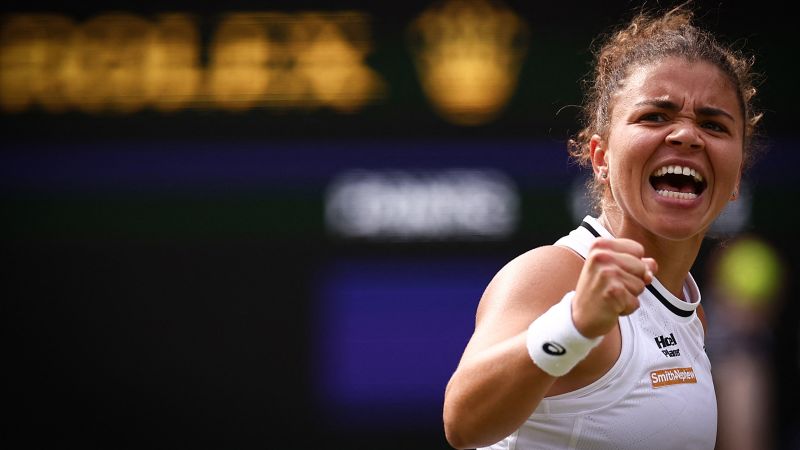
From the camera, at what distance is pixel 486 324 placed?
180cm

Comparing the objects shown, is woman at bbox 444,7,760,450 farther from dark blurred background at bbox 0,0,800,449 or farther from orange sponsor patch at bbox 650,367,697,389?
dark blurred background at bbox 0,0,800,449

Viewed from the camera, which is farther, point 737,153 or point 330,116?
point 330,116

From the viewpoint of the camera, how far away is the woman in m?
1.65

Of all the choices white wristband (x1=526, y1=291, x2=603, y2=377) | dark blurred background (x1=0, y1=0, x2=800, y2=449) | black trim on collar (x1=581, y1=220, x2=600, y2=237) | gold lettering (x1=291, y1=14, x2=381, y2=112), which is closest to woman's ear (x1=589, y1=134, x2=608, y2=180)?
black trim on collar (x1=581, y1=220, x2=600, y2=237)

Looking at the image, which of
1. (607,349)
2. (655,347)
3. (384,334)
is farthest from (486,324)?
(384,334)

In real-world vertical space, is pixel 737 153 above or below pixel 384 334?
above

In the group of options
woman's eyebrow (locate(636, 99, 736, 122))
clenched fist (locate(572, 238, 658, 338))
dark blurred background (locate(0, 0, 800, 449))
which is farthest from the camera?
dark blurred background (locate(0, 0, 800, 449))

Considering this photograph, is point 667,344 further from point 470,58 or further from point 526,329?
point 470,58

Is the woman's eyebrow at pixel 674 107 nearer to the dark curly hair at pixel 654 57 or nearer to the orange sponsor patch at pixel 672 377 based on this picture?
the dark curly hair at pixel 654 57

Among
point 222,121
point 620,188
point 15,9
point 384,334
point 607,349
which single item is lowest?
point 384,334

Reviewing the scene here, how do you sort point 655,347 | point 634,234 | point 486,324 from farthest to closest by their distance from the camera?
point 634,234, point 655,347, point 486,324

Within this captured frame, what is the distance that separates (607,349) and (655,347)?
7.0 inches

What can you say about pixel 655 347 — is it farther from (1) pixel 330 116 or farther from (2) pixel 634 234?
(1) pixel 330 116

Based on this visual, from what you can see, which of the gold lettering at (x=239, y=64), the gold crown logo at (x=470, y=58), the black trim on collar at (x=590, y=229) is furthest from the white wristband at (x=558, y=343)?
the gold lettering at (x=239, y=64)
